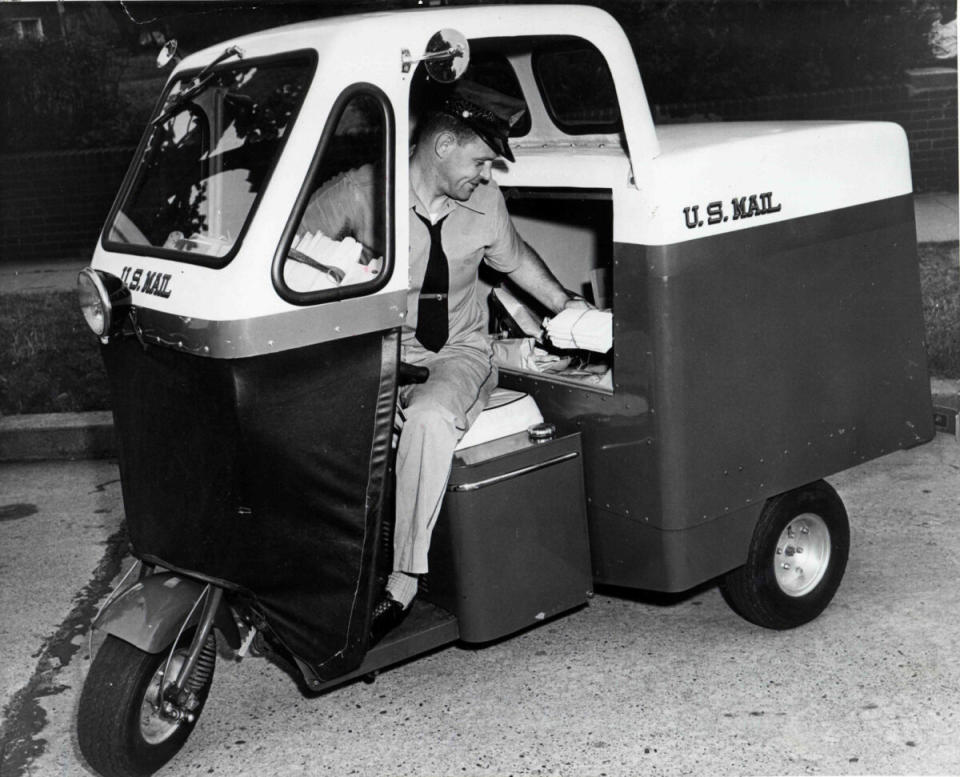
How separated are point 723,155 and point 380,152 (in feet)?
3.61

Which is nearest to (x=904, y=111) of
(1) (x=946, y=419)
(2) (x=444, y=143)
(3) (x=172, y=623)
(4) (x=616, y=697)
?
(1) (x=946, y=419)

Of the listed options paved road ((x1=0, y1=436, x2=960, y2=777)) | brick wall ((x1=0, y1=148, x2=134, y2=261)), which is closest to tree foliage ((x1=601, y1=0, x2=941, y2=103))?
brick wall ((x1=0, y1=148, x2=134, y2=261))

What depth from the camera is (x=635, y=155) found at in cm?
365

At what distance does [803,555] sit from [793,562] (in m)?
0.05

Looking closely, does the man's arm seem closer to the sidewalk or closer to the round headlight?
the round headlight

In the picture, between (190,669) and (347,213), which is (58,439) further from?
(347,213)

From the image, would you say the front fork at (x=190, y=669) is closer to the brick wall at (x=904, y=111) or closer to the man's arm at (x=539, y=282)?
the man's arm at (x=539, y=282)

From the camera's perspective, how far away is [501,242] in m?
4.21

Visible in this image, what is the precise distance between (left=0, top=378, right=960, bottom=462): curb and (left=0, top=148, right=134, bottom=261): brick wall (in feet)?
13.6

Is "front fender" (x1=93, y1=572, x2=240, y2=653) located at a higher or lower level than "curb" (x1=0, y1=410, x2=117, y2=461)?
higher

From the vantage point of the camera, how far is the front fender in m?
3.46

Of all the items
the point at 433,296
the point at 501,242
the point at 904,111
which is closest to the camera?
the point at 433,296

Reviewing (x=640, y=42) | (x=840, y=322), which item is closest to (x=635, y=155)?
(x=840, y=322)

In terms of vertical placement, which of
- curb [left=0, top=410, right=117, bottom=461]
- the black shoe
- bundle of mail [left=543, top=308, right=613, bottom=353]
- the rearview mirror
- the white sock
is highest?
the rearview mirror
